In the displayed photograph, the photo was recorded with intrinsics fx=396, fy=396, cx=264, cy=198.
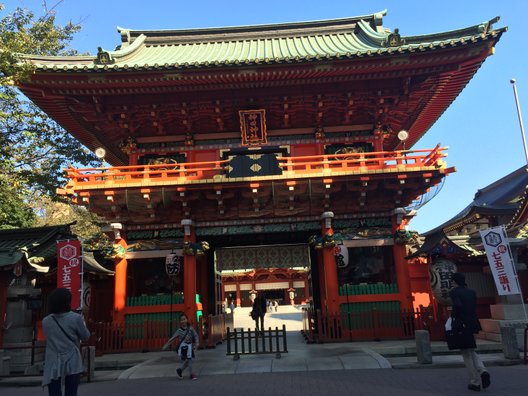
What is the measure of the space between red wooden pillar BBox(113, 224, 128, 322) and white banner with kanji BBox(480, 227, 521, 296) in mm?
11774

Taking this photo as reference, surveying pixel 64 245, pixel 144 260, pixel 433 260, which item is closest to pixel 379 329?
pixel 433 260

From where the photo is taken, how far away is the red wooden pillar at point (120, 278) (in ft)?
46.1

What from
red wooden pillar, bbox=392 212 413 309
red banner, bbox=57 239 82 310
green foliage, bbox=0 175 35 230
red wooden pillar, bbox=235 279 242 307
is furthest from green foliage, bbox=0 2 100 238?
red wooden pillar, bbox=235 279 242 307

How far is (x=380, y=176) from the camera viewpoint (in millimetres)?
13703

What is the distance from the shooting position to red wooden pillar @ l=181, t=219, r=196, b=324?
45.7ft

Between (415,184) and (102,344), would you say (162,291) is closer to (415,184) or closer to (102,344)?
(102,344)

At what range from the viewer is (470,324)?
6.93 meters

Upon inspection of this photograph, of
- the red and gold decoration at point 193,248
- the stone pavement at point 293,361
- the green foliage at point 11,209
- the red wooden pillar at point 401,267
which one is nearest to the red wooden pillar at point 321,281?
the stone pavement at point 293,361

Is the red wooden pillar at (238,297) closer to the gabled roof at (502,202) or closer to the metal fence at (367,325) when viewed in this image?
the gabled roof at (502,202)

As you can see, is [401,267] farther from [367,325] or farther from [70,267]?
[70,267]

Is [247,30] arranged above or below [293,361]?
above

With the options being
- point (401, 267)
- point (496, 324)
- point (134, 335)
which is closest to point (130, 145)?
point (134, 335)

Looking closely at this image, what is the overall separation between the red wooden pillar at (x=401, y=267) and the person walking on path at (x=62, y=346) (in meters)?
11.5

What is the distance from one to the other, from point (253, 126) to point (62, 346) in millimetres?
11662
